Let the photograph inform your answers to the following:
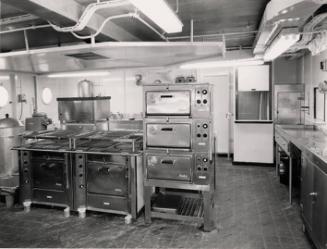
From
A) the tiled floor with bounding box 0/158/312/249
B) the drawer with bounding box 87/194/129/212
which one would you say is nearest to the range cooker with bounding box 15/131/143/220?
the drawer with bounding box 87/194/129/212

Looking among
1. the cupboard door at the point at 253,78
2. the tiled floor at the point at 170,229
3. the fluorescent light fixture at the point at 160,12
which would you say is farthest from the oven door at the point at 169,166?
the cupboard door at the point at 253,78

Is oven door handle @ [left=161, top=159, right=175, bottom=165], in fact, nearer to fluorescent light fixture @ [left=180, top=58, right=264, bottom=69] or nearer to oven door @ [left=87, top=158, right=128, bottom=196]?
oven door @ [left=87, top=158, right=128, bottom=196]

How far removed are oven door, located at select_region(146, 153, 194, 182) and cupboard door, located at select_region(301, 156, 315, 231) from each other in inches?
50.5

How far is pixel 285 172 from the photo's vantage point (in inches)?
199

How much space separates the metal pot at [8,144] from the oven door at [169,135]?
2727 mm

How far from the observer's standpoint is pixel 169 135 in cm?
343

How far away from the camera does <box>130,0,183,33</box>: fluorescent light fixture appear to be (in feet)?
7.94

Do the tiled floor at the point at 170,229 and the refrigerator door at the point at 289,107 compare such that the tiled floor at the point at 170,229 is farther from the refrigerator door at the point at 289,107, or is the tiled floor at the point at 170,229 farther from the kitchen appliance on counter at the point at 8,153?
the refrigerator door at the point at 289,107

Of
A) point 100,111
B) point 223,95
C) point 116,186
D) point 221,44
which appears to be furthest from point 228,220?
point 223,95

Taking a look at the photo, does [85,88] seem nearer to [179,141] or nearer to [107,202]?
[107,202]

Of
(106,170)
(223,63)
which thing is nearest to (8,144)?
(106,170)

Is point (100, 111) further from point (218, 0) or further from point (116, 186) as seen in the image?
point (218, 0)

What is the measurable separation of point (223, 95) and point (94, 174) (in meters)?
4.83

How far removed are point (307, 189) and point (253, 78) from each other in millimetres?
3873
